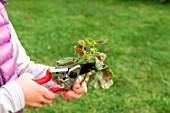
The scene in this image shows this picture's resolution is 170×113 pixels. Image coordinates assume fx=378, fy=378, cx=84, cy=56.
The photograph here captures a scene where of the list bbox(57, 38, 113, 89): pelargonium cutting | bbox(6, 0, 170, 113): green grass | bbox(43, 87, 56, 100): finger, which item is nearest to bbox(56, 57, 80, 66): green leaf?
bbox(57, 38, 113, 89): pelargonium cutting

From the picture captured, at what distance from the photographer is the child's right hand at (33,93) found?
1.22 meters

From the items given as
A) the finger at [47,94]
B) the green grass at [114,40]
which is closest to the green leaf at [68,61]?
the finger at [47,94]

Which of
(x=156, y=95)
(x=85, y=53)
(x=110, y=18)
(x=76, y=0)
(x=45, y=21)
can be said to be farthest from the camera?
(x=76, y=0)

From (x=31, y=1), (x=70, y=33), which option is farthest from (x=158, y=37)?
(x=31, y=1)

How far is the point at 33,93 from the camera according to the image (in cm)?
122

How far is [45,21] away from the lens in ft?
15.9

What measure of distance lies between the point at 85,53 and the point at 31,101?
0.24 meters

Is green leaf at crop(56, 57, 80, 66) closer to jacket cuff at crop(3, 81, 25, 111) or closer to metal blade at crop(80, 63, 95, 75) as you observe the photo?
metal blade at crop(80, 63, 95, 75)

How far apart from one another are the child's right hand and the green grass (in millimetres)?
1565

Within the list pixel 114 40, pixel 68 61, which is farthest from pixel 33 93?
pixel 114 40

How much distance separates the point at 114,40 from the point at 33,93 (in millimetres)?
3134

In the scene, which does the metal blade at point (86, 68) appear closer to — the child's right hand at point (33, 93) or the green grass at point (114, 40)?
the child's right hand at point (33, 93)

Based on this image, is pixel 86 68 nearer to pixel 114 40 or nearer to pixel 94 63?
pixel 94 63

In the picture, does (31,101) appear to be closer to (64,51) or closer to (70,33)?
(64,51)
